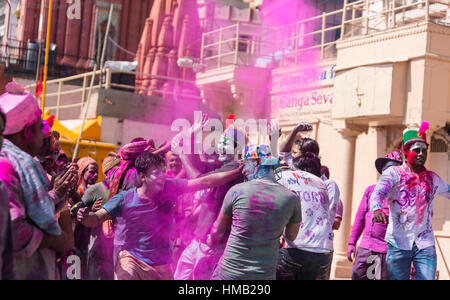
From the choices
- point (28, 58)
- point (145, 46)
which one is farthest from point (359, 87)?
point (145, 46)

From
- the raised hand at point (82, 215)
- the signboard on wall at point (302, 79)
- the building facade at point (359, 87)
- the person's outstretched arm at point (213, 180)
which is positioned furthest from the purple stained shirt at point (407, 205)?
the signboard on wall at point (302, 79)

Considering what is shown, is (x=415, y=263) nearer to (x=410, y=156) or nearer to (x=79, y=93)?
(x=410, y=156)

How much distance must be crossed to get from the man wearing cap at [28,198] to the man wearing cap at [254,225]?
4.34ft

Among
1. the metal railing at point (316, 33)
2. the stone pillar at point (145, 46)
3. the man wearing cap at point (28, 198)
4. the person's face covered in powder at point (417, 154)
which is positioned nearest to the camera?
the man wearing cap at point (28, 198)

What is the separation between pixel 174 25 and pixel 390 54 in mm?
12815

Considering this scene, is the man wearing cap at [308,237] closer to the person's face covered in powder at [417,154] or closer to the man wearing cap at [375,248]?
the person's face covered in powder at [417,154]

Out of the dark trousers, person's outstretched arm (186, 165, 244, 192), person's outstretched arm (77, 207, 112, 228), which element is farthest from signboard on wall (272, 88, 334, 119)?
person's outstretched arm (77, 207, 112, 228)

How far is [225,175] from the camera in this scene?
543 centimetres

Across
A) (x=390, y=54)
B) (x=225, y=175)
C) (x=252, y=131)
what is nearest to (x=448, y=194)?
(x=225, y=175)

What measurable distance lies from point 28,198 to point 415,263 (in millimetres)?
3645

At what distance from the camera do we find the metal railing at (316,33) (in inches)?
495

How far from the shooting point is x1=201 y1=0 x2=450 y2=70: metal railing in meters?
12.6
